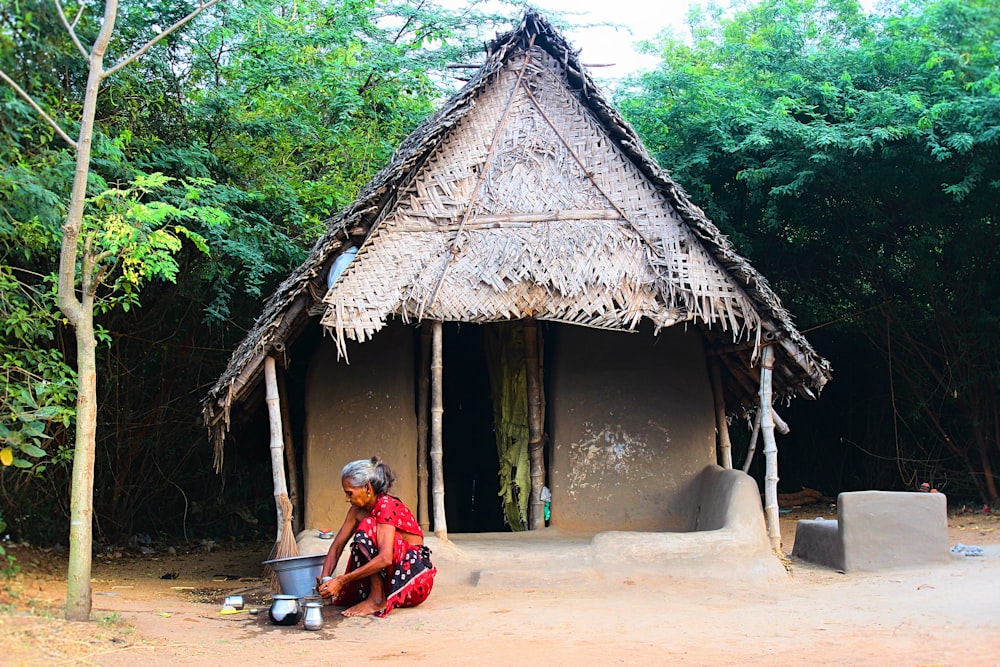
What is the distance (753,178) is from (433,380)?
17.5 ft

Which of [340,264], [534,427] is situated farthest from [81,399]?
[534,427]

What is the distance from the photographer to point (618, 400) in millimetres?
8305

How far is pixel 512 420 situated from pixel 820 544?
2.79m

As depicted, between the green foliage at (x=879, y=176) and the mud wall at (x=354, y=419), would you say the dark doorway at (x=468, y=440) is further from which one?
the green foliage at (x=879, y=176)

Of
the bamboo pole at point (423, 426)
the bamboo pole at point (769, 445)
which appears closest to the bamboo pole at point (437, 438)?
the bamboo pole at point (423, 426)

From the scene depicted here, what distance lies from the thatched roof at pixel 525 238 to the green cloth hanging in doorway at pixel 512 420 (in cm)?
153

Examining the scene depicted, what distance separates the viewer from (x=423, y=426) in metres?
8.41

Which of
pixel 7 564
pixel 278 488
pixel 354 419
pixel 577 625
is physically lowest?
pixel 577 625

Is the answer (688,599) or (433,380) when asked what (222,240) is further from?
(688,599)

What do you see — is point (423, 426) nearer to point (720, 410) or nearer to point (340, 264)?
point (340, 264)

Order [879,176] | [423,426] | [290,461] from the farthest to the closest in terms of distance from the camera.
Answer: [879,176] → [290,461] → [423,426]

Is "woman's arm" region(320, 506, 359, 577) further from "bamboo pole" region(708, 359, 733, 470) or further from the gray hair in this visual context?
"bamboo pole" region(708, 359, 733, 470)

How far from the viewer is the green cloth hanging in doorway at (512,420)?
8.72 m

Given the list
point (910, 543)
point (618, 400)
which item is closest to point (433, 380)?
point (618, 400)
